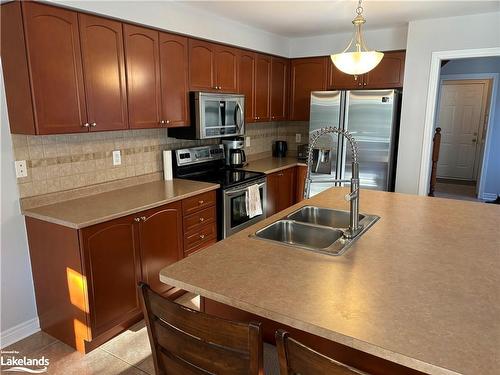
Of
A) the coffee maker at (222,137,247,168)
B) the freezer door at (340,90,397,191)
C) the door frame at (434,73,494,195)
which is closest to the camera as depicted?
the freezer door at (340,90,397,191)

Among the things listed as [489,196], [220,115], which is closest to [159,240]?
[220,115]

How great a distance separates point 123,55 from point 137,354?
208 cm

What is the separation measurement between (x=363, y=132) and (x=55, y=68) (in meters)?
2.95

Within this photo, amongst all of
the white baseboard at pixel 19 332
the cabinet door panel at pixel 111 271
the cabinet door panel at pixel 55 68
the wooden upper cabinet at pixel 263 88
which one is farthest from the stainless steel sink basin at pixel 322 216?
the wooden upper cabinet at pixel 263 88

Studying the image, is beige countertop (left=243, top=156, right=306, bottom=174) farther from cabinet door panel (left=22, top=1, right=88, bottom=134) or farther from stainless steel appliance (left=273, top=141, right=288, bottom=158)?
cabinet door panel (left=22, top=1, right=88, bottom=134)

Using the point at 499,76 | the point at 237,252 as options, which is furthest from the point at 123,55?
the point at 499,76

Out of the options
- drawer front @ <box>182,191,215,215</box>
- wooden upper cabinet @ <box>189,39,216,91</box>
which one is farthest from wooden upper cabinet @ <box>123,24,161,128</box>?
drawer front @ <box>182,191,215,215</box>

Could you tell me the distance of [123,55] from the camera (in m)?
2.63

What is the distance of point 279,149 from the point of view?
16.5 feet

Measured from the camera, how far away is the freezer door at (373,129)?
3.77 m

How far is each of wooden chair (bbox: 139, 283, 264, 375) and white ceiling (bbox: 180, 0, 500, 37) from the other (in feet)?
8.81

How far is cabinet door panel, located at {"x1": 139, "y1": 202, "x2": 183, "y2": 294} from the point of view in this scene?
2.55m

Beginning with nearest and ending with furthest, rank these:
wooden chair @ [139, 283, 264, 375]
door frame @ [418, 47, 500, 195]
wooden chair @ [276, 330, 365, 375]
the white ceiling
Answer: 1. wooden chair @ [276, 330, 365, 375]
2. wooden chair @ [139, 283, 264, 375]
3. the white ceiling
4. door frame @ [418, 47, 500, 195]

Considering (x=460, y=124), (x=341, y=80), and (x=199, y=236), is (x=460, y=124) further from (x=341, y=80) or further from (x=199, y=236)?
(x=199, y=236)
